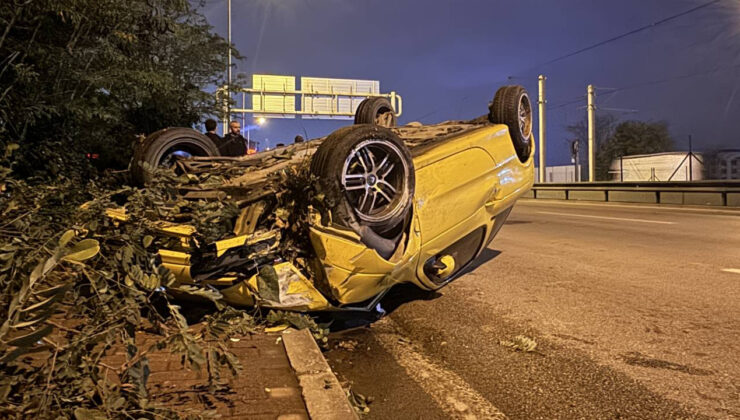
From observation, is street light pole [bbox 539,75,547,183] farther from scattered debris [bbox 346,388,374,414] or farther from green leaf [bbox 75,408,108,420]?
green leaf [bbox 75,408,108,420]


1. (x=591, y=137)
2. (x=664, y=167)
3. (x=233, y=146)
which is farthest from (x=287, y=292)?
(x=664, y=167)

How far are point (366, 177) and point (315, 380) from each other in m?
1.26

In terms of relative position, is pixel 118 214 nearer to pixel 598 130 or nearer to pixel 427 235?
pixel 427 235

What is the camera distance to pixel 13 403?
187 cm

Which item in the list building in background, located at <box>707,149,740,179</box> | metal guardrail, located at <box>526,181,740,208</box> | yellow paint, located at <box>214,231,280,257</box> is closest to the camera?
yellow paint, located at <box>214,231,280,257</box>

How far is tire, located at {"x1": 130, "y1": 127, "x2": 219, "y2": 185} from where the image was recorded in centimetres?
429

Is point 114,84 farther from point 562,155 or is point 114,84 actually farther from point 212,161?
point 562,155

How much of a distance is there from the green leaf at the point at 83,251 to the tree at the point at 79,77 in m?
5.26

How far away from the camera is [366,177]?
3.19m

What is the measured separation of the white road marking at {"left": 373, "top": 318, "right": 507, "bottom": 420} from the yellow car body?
0.40 m

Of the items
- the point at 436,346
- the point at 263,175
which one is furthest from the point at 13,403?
the point at 436,346

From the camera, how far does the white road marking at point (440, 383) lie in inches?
100

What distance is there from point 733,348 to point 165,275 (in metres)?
3.46

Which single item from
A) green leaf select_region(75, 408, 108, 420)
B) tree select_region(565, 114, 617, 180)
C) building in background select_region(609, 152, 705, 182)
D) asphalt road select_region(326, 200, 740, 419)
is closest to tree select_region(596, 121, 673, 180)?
tree select_region(565, 114, 617, 180)
